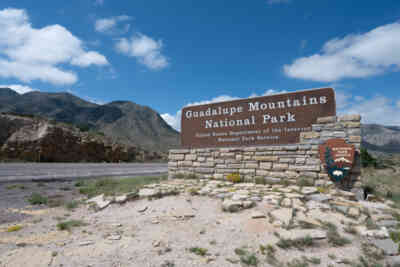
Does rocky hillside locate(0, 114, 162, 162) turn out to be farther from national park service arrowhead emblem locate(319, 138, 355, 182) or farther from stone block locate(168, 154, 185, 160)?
national park service arrowhead emblem locate(319, 138, 355, 182)

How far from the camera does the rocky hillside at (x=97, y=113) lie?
8594 centimetres

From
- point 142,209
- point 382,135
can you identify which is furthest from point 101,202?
point 382,135

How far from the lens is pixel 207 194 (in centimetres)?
776

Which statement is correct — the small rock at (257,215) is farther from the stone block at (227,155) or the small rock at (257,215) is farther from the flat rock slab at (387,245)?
the stone block at (227,155)

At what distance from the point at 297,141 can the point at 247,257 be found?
5.46 metres

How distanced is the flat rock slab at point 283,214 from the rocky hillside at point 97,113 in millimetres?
74045

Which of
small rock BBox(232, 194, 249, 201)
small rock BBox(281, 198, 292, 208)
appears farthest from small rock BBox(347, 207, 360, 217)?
small rock BBox(232, 194, 249, 201)

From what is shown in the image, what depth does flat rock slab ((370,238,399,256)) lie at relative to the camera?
427 cm

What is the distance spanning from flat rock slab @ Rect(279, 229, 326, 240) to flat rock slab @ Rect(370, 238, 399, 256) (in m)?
0.88

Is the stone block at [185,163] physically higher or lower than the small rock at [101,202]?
higher

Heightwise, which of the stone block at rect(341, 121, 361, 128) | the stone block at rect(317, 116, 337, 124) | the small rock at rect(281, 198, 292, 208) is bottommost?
the small rock at rect(281, 198, 292, 208)

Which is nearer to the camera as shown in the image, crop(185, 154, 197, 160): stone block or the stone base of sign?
the stone base of sign

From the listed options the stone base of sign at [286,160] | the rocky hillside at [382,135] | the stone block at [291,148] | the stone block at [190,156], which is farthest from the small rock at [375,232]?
the rocky hillside at [382,135]

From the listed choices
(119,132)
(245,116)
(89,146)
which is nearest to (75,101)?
(119,132)
